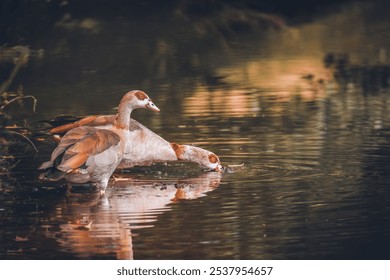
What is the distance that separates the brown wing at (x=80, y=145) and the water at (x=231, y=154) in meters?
0.39

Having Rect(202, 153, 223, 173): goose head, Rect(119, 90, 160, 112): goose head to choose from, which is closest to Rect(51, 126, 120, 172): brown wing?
Rect(119, 90, 160, 112): goose head

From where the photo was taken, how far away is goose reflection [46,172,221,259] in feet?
36.4

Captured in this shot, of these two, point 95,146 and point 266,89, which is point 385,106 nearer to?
point 266,89

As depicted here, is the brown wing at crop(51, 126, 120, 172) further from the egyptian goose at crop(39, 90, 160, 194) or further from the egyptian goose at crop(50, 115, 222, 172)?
the egyptian goose at crop(50, 115, 222, 172)

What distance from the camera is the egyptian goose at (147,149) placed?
15.1 metres

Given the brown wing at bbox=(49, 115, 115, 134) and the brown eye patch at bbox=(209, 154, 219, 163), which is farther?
the brown wing at bbox=(49, 115, 115, 134)

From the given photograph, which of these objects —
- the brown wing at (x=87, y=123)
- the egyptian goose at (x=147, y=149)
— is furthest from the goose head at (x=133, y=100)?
the brown wing at (x=87, y=123)

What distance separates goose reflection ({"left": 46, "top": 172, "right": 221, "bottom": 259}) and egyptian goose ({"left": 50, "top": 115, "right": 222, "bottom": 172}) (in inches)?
16.0

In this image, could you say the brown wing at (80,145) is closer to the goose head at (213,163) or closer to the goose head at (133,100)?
the goose head at (133,100)

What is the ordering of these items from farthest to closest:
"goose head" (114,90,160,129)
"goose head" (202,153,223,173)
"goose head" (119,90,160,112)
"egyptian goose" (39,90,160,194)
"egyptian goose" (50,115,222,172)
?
1. "egyptian goose" (50,115,222,172)
2. "goose head" (202,153,223,173)
3. "goose head" (119,90,160,112)
4. "goose head" (114,90,160,129)
5. "egyptian goose" (39,90,160,194)

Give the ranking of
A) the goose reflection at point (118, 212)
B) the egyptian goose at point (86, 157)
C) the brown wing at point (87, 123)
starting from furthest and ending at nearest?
the brown wing at point (87, 123) → the egyptian goose at point (86, 157) → the goose reflection at point (118, 212)

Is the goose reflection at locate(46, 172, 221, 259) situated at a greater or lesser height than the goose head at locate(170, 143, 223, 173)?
greater

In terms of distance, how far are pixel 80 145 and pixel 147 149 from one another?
1.94m

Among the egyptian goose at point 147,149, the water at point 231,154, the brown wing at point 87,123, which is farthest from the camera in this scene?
the brown wing at point 87,123
